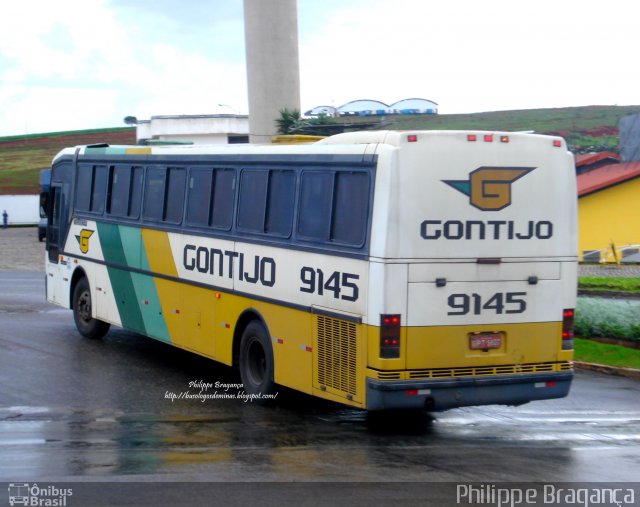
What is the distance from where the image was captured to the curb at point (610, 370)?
576 inches

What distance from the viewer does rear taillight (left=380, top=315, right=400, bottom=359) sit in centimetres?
959

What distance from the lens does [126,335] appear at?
1747cm

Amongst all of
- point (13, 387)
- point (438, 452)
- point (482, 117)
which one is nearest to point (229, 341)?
point (13, 387)

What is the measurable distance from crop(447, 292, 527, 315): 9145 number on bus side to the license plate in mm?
241

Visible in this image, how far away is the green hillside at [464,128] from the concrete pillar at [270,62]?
26.7 feet

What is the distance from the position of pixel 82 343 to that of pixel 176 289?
3.35 m

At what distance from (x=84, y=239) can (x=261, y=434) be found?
24.4 feet

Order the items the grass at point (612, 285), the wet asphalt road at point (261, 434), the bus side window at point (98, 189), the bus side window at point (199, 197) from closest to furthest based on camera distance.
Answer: the wet asphalt road at point (261, 434)
the bus side window at point (199, 197)
the bus side window at point (98, 189)
the grass at point (612, 285)

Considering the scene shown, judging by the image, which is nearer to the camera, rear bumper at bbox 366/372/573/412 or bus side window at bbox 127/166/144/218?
rear bumper at bbox 366/372/573/412

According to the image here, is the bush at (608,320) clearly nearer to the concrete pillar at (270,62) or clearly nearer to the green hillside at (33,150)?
the concrete pillar at (270,62)

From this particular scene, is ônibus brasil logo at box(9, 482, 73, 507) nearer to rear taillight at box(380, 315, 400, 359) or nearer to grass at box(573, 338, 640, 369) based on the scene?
rear taillight at box(380, 315, 400, 359)

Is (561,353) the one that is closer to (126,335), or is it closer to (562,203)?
(562,203)

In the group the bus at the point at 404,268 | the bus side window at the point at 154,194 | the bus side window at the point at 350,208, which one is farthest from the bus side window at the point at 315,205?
the bus side window at the point at 154,194

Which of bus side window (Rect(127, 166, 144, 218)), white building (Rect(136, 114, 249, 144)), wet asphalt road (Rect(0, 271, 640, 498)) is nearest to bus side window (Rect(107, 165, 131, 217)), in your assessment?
bus side window (Rect(127, 166, 144, 218))
